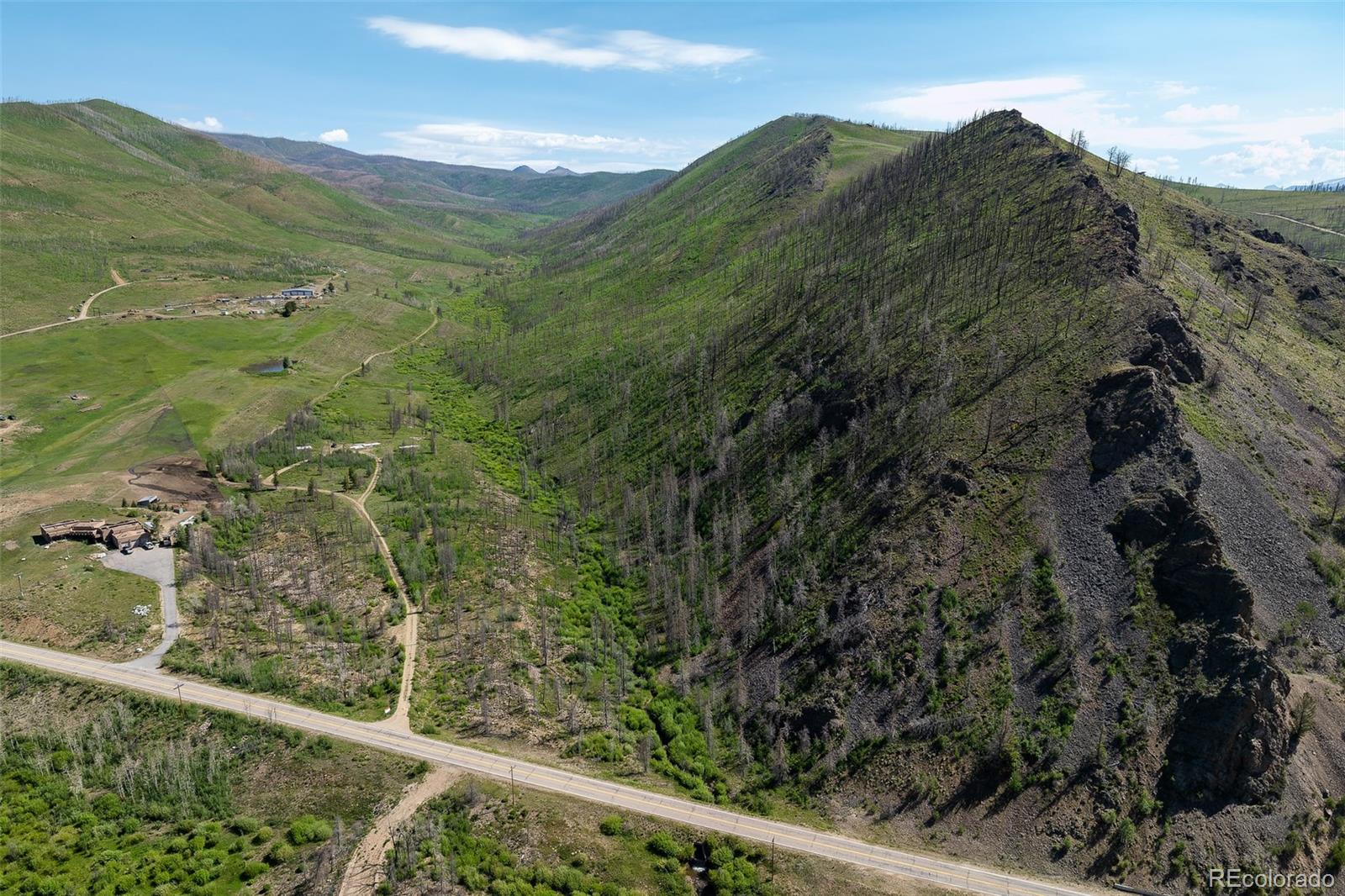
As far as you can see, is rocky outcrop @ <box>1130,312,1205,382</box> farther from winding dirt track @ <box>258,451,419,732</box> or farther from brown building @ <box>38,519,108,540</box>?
brown building @ <box>38,519,108,540</box>

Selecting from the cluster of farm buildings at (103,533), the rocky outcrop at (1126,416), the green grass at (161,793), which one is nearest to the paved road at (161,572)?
the cluster of farm buildings at (103,533)

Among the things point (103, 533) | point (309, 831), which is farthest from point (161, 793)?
point (103, 533)

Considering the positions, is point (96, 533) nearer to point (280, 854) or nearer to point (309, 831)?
point (309, 831)

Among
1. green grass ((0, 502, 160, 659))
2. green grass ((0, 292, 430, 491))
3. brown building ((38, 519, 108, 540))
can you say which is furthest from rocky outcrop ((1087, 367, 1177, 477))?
green grass ((0, 292, 430, 491))

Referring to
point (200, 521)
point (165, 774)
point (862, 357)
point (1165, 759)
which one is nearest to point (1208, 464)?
point (1165, 759)

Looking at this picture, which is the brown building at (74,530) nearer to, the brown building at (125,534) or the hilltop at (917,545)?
the brown building at (125,534)

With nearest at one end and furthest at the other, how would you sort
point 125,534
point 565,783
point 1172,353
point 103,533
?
point 565,783, point 1172,353, point 103,533, point 125,534
